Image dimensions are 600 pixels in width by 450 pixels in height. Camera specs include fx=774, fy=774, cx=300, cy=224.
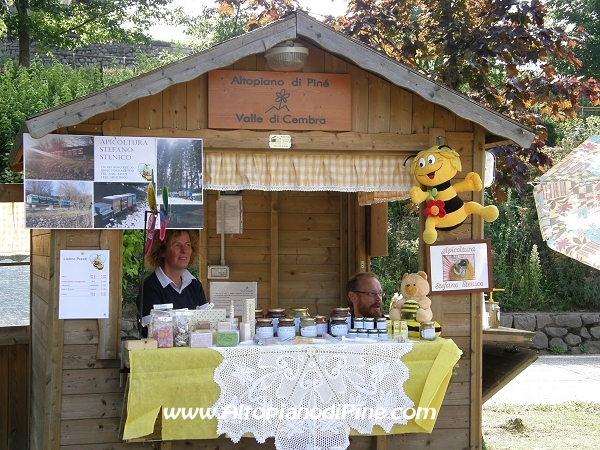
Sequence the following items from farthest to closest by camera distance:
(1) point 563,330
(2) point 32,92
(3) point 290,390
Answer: (1) point 563,330, (2) point 32,92, (3) point 290,390

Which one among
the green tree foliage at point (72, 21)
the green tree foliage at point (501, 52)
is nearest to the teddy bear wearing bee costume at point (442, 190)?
the green tree foliage at point (501, 52)

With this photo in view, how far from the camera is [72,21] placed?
1736 centimetres

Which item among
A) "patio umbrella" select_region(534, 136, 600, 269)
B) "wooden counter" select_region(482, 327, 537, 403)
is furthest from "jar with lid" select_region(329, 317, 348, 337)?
"patio umbrella" select_region(534, 136, 600, 269)

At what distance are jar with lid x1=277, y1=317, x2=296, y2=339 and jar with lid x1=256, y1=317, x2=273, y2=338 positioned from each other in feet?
0.22

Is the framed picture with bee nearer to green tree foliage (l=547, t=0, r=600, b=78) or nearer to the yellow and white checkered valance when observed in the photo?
the yellow and white checkered valance

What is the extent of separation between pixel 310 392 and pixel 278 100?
2167 millimetres

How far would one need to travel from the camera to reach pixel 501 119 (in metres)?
5.86

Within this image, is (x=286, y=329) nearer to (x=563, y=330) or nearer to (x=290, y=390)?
(x=290, y=390)

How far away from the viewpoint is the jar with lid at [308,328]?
5684 mm

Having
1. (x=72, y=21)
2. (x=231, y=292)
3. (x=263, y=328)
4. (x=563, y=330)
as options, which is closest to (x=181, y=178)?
(x=263, y=328)

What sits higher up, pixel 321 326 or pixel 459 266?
pixel 459 266

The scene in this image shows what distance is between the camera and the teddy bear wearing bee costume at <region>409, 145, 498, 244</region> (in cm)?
575

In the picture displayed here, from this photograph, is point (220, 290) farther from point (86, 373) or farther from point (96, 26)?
point (96, 26)

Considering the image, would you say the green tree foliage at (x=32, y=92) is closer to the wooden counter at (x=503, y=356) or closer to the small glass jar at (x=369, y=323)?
the small glass jar at (x=369, y=323)
